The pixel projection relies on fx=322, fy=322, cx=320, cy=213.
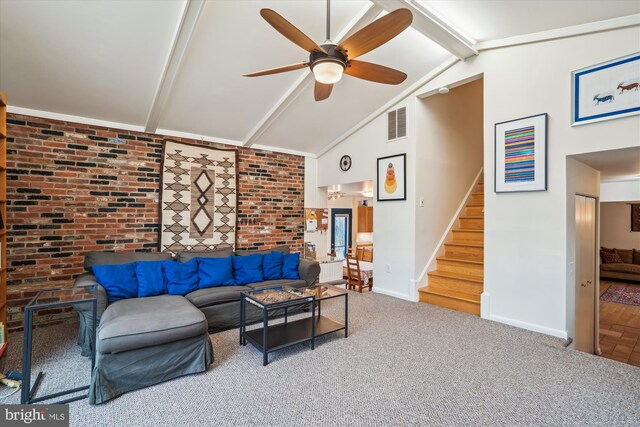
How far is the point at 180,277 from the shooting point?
144 inches

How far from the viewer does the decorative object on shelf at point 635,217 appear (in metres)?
8.41

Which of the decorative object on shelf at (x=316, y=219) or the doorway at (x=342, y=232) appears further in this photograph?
the doorway at (x=342, y=232)

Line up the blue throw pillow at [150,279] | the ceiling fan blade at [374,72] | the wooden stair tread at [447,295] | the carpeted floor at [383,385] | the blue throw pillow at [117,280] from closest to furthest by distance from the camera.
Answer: the carpeted floor at [383,385]
the ceiling fan blade at [374,72]
the blue throw pillow at [117,280]
the blue throw pillow at [150,279]
the wooden stair tread at [447,295]

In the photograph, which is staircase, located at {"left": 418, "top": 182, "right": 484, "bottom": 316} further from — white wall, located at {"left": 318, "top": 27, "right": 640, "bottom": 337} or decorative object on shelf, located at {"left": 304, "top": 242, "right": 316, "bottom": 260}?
decorative object on shelf, located at {"left": 304, "top": 242, "right": 316, "bottom": 260}

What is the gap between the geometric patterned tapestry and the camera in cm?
457

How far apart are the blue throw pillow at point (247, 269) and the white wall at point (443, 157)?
225 cm

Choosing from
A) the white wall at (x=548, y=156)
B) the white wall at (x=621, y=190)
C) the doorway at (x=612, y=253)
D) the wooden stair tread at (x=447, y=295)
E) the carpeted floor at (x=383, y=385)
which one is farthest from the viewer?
the white wall at (x=621, y=190)

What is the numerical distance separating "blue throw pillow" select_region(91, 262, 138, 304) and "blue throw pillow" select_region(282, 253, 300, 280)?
5.84 feet

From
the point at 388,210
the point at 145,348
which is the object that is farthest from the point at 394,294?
the point at 145,348

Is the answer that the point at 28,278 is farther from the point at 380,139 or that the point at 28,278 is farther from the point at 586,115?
the point at 586,115

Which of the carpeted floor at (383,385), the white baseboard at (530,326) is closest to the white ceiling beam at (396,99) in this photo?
the white baseboard at (530,326)

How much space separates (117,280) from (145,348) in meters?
1.23

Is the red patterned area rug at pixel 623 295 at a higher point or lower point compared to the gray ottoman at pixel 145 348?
lower

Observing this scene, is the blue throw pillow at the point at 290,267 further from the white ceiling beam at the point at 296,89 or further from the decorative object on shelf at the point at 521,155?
the decorative object on shelf at the point at 521,155
